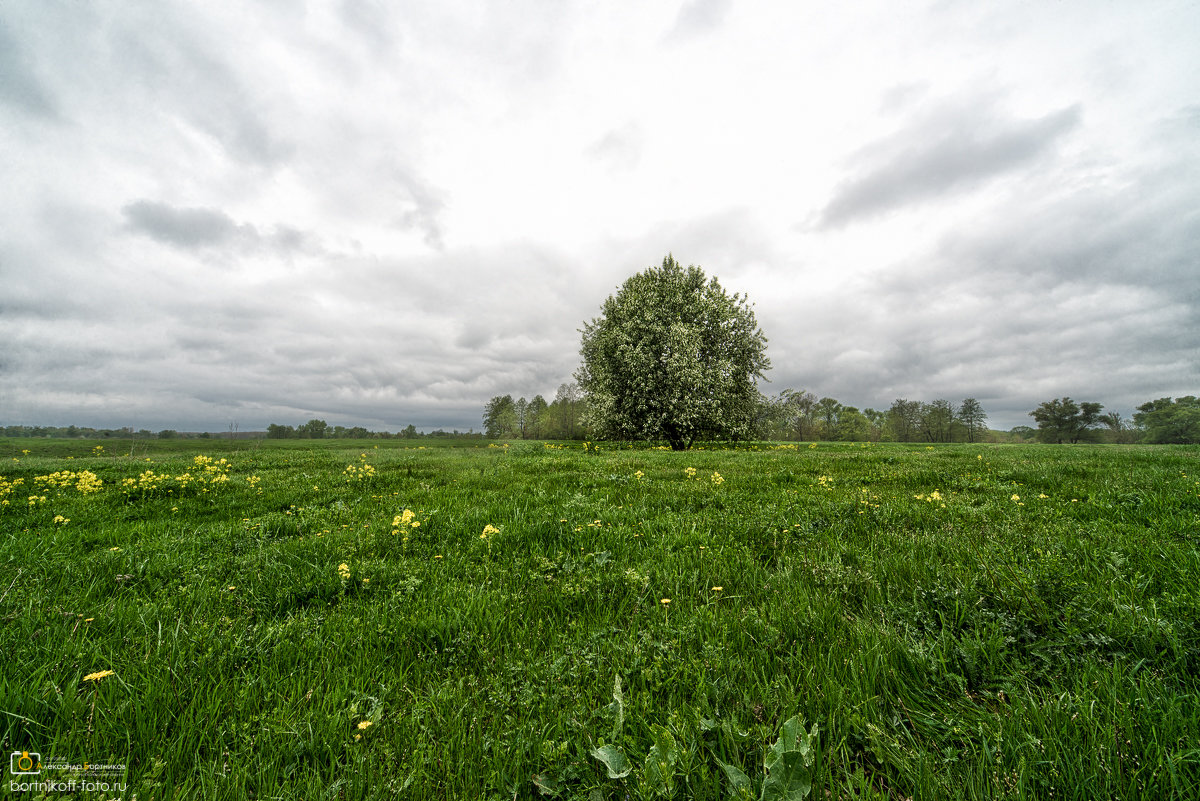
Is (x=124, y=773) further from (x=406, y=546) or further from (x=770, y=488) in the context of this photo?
(x=770, y=488)

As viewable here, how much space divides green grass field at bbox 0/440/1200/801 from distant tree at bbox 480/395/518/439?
8953cm

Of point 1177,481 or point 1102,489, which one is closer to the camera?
point 1102,489

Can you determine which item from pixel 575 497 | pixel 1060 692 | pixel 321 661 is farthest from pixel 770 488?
pixel 321 661

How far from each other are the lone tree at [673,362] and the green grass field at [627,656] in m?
18.9

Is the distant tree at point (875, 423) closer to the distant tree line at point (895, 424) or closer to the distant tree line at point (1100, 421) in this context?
the distant tree line at point (895, 424)

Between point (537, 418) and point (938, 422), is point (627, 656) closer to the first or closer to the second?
point (537, 418)

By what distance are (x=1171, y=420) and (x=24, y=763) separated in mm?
148811

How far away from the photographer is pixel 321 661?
297 cm

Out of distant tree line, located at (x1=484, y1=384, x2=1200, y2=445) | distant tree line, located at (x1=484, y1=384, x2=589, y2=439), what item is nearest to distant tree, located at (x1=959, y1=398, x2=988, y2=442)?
distant tree line, located at (x1=484, y1=384, x2=1200, y2=445)

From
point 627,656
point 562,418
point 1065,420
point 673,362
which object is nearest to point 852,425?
point 1065,420

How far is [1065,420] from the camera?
316ft

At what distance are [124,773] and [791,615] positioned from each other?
3936mm

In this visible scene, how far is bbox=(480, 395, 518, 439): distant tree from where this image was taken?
95312mm

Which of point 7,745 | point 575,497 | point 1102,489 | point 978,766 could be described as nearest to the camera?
point 978,766
